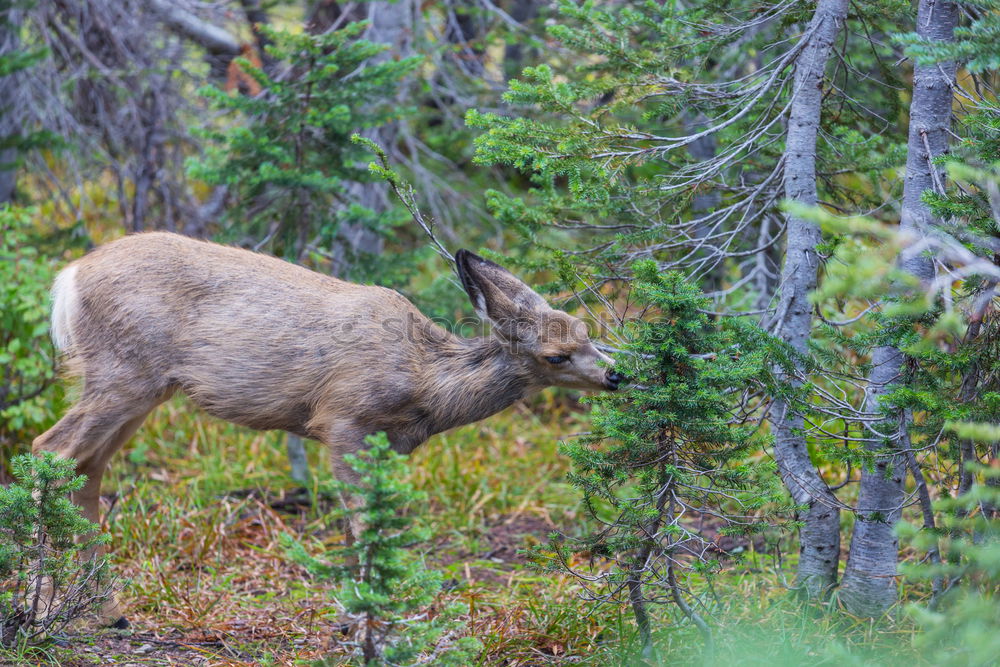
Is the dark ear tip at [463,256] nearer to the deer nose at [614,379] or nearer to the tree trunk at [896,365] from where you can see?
the deer nose at [614,379]

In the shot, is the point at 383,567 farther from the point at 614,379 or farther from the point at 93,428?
the point at 93,428

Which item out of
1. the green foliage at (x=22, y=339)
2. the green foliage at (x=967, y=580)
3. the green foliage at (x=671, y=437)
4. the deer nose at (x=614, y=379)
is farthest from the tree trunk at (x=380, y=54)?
the green foliage at (x=967, y=580)

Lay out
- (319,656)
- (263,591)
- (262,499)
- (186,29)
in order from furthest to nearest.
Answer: (186,29)
(262,499)
(263,591)
(319,656)

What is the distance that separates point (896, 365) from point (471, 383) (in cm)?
233

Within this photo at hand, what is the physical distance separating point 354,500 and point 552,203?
86.1 inches

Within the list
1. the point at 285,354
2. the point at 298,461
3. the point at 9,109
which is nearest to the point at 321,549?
the point at 298,461

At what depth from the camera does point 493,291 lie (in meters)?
5.05

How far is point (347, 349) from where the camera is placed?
5156 millimetres

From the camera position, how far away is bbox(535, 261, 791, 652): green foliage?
13.3 ft

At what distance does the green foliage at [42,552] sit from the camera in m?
4.27

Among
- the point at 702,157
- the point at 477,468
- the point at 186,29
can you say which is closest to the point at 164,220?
the point at 186,29

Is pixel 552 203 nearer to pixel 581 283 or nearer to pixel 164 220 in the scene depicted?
pixel 581 283

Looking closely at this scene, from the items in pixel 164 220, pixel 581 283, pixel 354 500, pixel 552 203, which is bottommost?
pixel 354 500

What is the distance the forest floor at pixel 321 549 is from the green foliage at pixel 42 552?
7.2 inches
